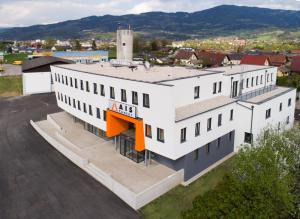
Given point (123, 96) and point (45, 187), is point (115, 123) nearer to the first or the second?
point (123, 96)

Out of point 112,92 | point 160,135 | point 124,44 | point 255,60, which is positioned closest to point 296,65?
point 255,60

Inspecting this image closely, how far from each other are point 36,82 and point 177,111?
178 ft

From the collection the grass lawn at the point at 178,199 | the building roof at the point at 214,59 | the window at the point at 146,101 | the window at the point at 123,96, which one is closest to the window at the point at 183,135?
the window at the point at 146,101

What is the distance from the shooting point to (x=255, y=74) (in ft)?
138

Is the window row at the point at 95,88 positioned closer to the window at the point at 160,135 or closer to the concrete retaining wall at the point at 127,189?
the window at the point at 160,135

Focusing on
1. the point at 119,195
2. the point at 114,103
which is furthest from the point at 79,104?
the point at 119,195

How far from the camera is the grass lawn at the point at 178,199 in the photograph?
23.8 metres

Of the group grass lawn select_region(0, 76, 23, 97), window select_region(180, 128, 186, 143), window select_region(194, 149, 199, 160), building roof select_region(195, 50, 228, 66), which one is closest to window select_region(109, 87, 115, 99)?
window select_region(180, 128, 186, 143)

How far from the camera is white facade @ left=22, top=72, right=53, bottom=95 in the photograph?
2780 inches

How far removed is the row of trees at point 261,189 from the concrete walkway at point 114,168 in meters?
7.96

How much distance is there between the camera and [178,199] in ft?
84.4

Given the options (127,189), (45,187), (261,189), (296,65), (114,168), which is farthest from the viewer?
(296,65)

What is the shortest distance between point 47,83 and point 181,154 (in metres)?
55.7

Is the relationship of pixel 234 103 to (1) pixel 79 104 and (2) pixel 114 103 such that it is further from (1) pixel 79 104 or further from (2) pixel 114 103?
(1) pixel 79 104
